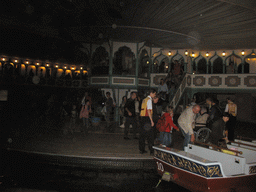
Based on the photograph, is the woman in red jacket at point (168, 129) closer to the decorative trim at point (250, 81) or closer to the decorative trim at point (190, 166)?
the decorative trim at point (190, 166)

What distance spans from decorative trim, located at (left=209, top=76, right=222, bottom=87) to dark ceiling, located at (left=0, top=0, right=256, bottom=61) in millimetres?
4090

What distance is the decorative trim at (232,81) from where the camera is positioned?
1745 cm

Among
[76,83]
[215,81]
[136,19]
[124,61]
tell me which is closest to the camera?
[136,19]

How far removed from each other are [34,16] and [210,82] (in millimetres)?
14174

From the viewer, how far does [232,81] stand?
57.6ft

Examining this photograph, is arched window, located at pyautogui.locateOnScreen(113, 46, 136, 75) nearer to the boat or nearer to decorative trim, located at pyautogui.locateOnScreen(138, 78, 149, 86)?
decorative trim, located at pyautogui.locateOnScreen(138, 78, 149, 86)

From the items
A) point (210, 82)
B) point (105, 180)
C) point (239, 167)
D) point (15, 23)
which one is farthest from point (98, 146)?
point (210, 82)

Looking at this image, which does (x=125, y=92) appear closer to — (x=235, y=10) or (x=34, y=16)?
(x=34, y=16)

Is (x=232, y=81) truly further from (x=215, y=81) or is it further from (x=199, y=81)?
(x=199, y=81)

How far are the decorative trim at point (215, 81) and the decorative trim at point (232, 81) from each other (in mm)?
547

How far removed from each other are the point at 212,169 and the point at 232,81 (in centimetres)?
1520

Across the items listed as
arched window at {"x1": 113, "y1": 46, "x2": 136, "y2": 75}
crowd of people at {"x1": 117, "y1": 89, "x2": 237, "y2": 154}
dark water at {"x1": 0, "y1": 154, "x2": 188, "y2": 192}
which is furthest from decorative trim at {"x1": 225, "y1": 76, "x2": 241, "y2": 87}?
dark water at {"x1": 0, "y1": 154, "x2": 188, "y2": 192}

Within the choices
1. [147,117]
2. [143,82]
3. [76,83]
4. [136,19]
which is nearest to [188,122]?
[147,117]

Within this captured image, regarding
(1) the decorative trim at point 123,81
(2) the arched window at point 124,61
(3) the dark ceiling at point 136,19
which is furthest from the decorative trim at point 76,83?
(1) the decorative trim at point 123,81
